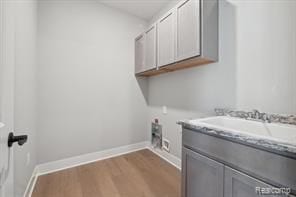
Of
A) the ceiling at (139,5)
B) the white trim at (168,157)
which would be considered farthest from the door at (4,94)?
the ceiling at (139,5)

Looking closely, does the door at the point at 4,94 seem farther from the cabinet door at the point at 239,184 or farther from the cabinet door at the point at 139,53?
the cabinet door at the point at 139,53

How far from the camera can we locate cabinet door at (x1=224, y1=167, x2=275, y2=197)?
90 cm

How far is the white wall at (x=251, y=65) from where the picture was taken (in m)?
1.26

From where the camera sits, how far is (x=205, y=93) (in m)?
1.96

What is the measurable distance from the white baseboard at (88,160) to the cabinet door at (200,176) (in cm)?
105

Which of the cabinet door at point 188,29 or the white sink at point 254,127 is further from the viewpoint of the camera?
the cabinet door at point 188,29

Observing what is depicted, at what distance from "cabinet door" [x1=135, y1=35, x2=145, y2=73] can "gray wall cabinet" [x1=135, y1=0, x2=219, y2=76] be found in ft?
1.54

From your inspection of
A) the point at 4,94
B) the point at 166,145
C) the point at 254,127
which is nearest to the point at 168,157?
the point at 166,145

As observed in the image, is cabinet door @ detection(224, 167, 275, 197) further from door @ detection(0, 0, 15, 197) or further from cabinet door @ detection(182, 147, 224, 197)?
door @ detection(0, 0, 15, 197)

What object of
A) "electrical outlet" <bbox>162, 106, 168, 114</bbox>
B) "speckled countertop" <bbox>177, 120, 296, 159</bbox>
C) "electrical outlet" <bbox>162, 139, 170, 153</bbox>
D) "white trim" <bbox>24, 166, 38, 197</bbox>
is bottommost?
"white trim" <bbox>24, 166, 38, 197</bbox>

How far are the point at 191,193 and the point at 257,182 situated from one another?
619mm

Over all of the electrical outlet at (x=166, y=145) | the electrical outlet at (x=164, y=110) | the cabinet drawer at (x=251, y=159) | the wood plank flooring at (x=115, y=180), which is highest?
the electrical outlet at (x=164, y=110)

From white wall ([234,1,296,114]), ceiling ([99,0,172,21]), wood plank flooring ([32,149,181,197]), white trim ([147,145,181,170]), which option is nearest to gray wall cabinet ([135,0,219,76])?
white wall ([234,1,296,114])

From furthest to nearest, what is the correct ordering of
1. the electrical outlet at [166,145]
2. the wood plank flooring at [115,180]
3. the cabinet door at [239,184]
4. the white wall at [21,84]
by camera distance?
1. the electrical outlet at [166,145]
2. the wood plank flooring at [115,180]
3. the white wall at [21,84]
4. the cabinet door at [239,184]
